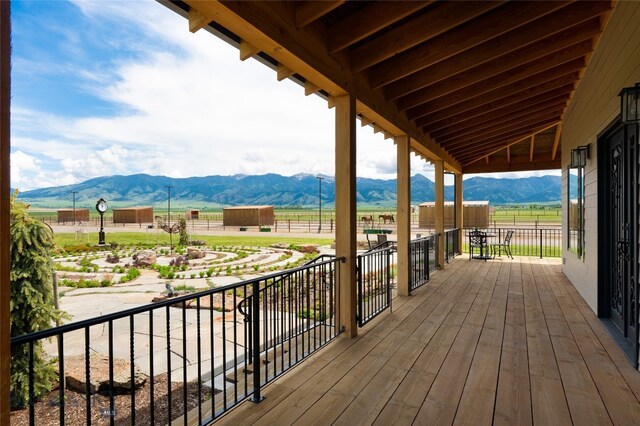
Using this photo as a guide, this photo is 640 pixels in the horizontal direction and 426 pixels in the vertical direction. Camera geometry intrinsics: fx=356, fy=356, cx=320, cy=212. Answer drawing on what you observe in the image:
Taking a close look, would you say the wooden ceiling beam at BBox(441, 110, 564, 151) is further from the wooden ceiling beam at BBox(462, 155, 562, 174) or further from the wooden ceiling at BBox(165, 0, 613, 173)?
the wooden ceiling beam at BBox(462, 155, 562, 174)

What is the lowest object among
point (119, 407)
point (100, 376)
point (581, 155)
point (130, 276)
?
point (119, 407)

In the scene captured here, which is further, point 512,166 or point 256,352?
point 512,166

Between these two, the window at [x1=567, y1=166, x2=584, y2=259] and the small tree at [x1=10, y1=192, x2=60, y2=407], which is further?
the window at [x1=567, y1=166, x2=584, y2=259]

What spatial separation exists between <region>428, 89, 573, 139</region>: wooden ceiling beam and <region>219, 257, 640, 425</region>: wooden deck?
3187 mm

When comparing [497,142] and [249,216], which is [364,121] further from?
[249,216]

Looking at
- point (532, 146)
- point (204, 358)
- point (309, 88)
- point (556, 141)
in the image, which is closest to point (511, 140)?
point (532, 146)

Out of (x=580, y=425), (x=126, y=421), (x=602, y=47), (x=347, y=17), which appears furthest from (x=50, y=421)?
(x=602, y=47)

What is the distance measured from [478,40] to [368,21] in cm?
124

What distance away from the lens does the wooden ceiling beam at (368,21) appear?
269 cm

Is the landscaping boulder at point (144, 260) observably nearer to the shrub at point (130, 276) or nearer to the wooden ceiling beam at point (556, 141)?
the shrub at point (130, 276)

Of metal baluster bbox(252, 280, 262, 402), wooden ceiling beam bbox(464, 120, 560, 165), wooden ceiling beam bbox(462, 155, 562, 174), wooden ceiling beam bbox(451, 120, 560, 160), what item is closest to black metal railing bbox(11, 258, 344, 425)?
metal baluster bbox(252, 280, 262, 402)

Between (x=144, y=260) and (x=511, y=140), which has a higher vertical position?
(x=511, y=140)

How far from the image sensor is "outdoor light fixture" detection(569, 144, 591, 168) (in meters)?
4.81

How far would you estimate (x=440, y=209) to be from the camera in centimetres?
810
